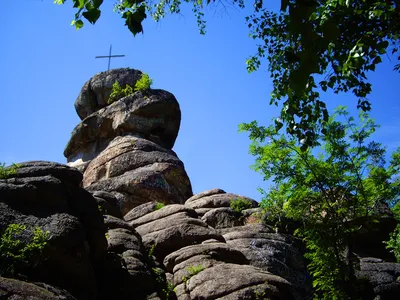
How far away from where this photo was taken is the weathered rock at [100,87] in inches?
1097

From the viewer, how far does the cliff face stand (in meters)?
7.93

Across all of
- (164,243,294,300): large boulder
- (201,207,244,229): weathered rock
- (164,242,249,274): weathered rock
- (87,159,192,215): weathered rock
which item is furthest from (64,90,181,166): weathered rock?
(164,243,294,300): large boulder

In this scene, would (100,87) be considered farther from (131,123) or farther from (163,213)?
(163,213)

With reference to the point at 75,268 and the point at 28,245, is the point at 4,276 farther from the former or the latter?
the point at 75,268

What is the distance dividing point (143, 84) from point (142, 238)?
14641 millimetres

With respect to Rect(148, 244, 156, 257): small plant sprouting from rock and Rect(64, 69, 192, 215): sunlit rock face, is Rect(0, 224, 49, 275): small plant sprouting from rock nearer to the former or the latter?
Rect(148, 244, 156, 257): small plant sprouting from rock

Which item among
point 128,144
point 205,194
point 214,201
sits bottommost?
point 214,201

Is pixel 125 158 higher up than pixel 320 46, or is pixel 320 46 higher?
pixel 125 158

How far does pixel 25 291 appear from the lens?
20.6 ft

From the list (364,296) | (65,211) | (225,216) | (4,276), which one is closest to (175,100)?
(225,216)

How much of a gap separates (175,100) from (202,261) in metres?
16.2

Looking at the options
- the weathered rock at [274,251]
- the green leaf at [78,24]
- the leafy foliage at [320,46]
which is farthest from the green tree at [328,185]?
the green leaf at [78,24]

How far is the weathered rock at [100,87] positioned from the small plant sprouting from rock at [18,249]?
2047 cm

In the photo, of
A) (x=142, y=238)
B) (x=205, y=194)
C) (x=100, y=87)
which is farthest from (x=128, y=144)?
(x=142, y=238)
